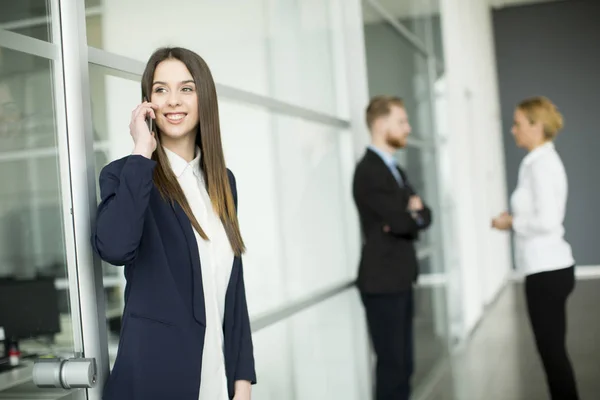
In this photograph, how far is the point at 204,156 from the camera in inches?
86.0

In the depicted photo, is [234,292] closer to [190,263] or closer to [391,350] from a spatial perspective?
[190,263]

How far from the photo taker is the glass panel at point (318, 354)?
135 inches

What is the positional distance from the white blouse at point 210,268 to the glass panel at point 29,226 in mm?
321

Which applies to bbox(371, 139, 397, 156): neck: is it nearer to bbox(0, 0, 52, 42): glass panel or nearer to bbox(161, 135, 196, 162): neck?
bbox(161, 135, 196, 162): neck

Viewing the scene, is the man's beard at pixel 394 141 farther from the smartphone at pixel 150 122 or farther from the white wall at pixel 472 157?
the white wall at pixel 472 157

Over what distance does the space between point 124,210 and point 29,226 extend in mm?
290

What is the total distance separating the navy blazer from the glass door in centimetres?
14

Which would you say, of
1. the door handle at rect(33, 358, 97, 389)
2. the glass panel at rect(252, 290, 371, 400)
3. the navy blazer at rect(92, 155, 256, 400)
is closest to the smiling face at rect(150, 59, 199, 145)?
the navy blazer at rect(92, 155, 256, 400)

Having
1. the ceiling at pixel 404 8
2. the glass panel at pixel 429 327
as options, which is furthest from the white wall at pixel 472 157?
the glass panel at pixel 429 327

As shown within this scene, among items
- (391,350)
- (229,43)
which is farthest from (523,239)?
(229,43)

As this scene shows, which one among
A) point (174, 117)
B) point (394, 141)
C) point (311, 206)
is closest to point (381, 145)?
point (394, 141)

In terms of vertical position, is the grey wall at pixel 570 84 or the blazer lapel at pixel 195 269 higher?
the grey wall at pixel 570 84

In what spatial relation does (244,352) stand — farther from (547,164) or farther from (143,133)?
(547,164)

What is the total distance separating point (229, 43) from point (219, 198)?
1180 mm
